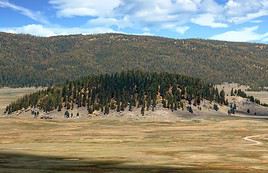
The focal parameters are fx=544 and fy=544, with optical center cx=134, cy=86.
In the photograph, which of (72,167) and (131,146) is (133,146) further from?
(72,167)

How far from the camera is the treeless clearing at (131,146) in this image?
76.2m

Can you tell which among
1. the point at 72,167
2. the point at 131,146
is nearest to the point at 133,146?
the point at 131,146

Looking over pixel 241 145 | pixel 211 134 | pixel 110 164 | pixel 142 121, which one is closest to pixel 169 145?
pixel 241 145

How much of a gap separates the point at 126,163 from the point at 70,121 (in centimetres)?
11797

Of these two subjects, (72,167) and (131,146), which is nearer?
(72,167)

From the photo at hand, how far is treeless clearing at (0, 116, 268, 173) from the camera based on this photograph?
76.2m

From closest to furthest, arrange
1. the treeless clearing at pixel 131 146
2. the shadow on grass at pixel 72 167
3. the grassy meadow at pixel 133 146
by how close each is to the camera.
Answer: the shadow on grass at pixel 72 167
the grassy meadow at pixel 133 146
the treeless clearing at pixel 131 146

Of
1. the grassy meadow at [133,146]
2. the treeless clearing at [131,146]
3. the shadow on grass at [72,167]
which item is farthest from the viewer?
the treeless clearing at [131,146]

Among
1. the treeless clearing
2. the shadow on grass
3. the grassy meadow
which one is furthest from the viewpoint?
the treeless clearing

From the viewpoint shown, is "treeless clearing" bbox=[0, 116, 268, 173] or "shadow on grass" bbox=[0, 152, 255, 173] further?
"treeless clearing" bbox=[0, 116, 268, 173]

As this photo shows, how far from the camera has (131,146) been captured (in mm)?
114250

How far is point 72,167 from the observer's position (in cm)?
7375

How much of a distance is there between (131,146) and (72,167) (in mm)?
41278

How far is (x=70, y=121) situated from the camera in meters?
196
